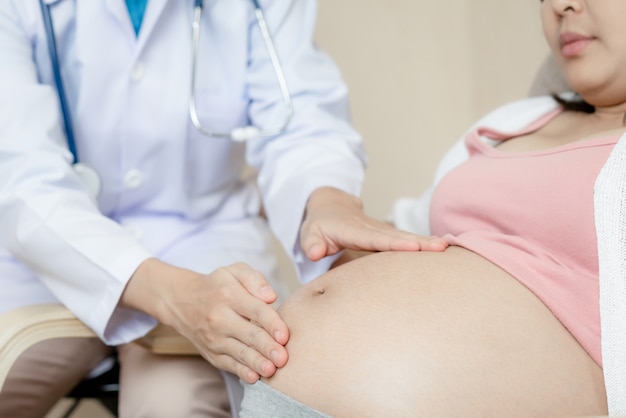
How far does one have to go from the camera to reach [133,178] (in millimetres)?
1259

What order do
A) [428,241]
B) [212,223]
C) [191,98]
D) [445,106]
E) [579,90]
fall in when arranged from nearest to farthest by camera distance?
[428,241]
[579,90]
[191,98]
[212,223]
[445,106]

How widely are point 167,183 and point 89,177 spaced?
0.15m

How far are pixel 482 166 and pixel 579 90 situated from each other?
0.17 meters

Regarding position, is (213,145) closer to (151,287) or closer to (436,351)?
(151,287)

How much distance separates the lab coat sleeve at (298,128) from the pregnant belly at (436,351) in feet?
1.00

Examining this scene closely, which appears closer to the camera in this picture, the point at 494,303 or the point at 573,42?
the point at 494,303

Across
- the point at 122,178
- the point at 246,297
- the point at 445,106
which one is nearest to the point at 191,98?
the point at 122,178

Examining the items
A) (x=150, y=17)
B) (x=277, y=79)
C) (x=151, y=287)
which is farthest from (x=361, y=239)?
(x=150, y=17)

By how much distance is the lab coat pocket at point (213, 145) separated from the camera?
51.3 inches

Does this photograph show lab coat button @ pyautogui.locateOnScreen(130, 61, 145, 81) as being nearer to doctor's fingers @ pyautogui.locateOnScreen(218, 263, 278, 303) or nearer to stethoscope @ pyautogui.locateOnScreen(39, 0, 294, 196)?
stethoscope @ pyautogui.locateOnScreen(39, 0, 294, 196)

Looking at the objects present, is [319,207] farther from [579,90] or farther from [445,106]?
[445,106]

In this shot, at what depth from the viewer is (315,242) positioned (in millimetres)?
1043

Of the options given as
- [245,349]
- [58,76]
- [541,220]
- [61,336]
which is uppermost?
[58,76]

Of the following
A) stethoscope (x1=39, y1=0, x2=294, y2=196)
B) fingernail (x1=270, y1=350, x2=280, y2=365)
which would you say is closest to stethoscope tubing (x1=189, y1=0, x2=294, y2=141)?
stethoscope (x1=39, y1=0, x2=294, y2=196)
